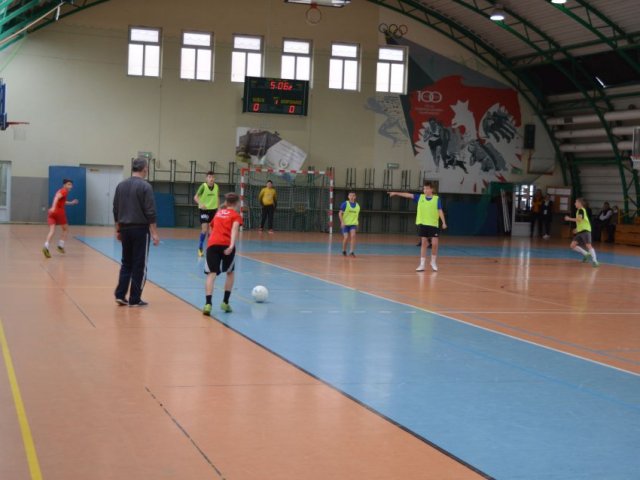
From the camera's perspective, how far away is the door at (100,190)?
3812cm

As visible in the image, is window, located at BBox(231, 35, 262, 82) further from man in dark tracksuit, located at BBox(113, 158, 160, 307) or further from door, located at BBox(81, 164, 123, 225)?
man in dark tracksuit, located at BBox(113, 158, 160, 307)

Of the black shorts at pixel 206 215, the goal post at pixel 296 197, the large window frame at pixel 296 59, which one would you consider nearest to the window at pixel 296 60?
the large window frame at pixel 296 59

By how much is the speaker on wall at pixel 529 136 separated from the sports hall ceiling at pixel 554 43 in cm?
83

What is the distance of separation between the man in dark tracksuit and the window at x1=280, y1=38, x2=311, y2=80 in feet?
95.0

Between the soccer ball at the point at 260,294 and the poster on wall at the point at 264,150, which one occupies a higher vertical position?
the poster on wall at the point at 264,150

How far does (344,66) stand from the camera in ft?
134

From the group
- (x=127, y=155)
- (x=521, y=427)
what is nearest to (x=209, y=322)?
(x=521, y=427)

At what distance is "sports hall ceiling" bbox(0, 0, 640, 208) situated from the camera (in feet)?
113

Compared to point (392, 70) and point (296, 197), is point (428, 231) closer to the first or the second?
point (296, 197)

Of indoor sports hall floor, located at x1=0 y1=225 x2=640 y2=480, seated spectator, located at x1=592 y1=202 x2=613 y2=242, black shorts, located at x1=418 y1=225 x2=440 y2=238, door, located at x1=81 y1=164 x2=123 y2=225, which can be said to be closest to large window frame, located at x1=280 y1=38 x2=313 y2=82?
door, located at x1=81 y1=164 x2=123 y2=225

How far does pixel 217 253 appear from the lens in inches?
452

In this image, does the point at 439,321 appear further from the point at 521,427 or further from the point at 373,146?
the point at 373,146

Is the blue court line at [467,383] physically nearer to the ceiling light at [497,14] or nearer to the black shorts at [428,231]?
the black shorts at [428,231]

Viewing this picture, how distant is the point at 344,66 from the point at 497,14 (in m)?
8.88
